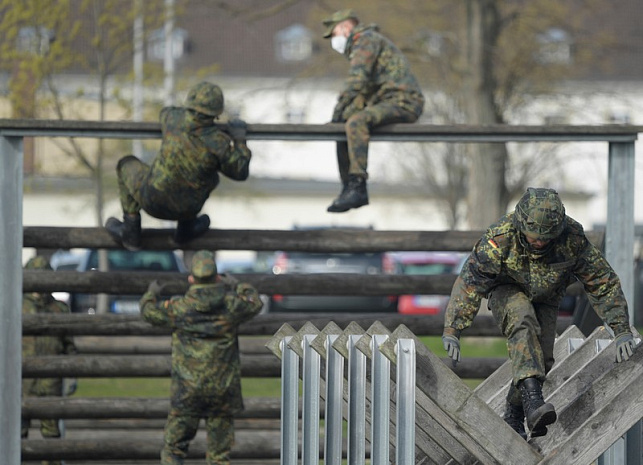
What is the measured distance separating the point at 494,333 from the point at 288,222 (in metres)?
41.1

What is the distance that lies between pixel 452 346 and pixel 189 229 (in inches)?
136

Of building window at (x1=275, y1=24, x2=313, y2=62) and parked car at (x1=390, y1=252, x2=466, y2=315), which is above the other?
building window at (x1=275, y1=24, x2=313, y2=62)

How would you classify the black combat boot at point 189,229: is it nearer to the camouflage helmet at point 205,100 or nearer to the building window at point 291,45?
the camouflage helmet at point 205,100

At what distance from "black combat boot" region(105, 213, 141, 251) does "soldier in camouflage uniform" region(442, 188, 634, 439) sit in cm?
336

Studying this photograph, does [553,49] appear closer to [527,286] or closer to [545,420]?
[527,286]

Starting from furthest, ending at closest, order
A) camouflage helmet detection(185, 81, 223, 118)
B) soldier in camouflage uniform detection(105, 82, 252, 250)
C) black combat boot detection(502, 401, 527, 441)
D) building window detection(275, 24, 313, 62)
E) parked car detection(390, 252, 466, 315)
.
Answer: building window detection(275, 24, 313, 62), parked car detection(390, 252, 466, 315), soldier in camouflage uniform detection(105, 82, 252, 250), camouflage helmet detection(185, 81, 223, 118), black combat boot detection(502, 401, 527, 441)

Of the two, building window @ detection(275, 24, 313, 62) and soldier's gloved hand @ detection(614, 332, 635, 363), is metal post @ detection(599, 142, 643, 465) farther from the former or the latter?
building window @ detection(275, 24, 313, 62)

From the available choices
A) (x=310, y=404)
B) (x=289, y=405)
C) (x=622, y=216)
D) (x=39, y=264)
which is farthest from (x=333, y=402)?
(x=39, y=264)

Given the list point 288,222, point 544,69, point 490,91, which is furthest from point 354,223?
point 490,91

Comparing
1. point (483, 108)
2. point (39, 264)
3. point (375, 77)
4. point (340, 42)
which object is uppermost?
point (483, 108)

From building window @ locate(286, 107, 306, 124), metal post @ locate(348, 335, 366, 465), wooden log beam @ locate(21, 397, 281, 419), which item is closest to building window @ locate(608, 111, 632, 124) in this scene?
building window @ locate(286, 107, 306, 124)

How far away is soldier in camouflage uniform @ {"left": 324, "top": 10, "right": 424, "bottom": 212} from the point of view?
31.2 feet

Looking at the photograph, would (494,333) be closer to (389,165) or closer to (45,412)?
(45,412)

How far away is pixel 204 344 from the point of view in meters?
8.69
